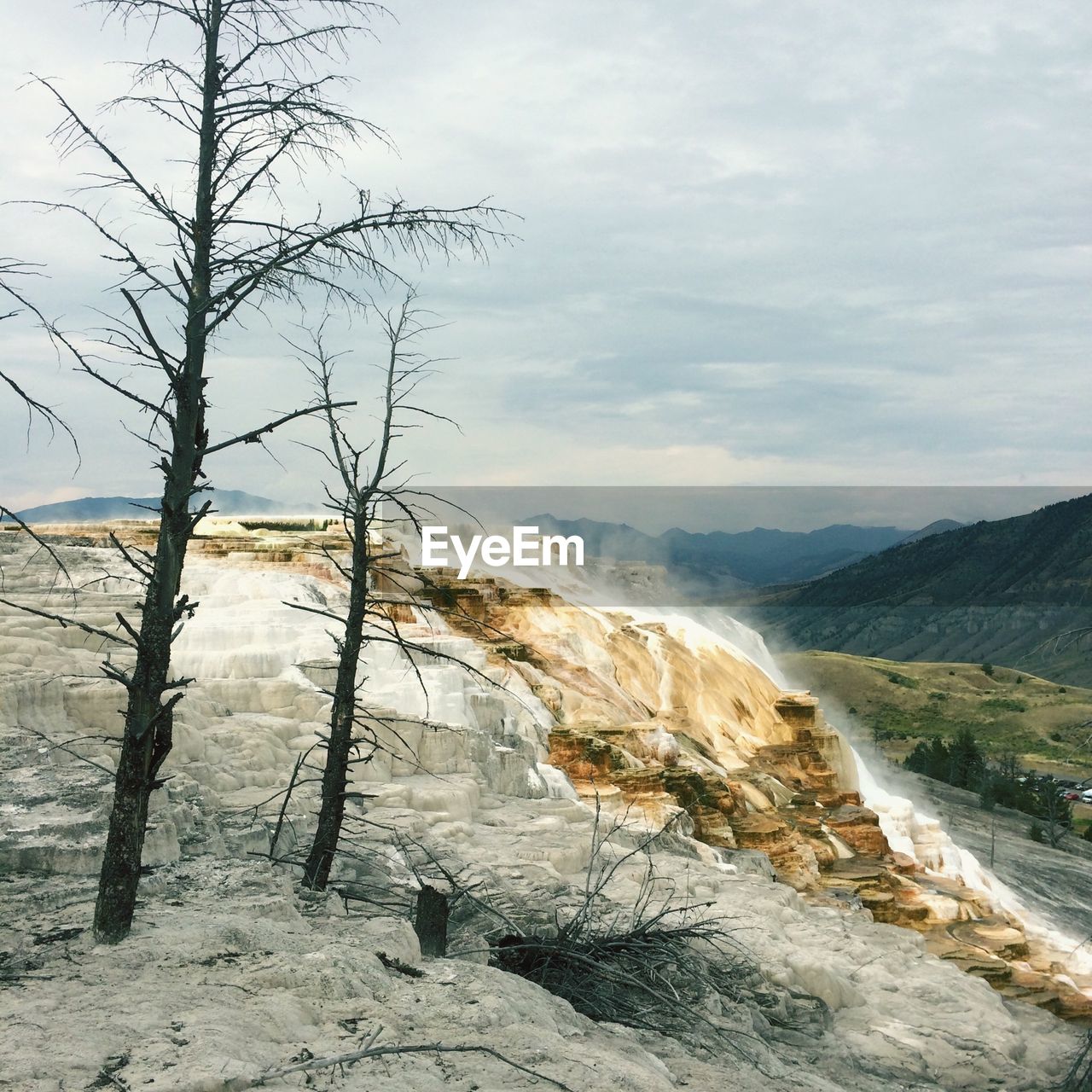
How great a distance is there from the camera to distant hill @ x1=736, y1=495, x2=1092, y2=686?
133 m

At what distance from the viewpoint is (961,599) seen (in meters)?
149

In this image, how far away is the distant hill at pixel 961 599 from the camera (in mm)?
132750

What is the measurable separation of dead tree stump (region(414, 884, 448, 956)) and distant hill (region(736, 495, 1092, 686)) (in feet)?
405

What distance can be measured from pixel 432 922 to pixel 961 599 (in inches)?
6122

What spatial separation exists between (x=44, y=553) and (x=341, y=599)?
22.3 feet

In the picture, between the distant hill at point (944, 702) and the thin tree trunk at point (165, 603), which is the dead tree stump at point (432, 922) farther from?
the distant hill at point (944, 702)

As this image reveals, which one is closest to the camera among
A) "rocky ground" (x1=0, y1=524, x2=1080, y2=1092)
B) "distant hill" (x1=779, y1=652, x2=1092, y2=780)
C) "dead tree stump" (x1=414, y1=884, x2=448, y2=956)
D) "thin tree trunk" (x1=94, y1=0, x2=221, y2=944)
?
"rocky ground" (x1=0, y1=524, x2=1080, y2=1092)

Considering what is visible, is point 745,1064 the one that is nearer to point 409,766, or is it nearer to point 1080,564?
point 409,766

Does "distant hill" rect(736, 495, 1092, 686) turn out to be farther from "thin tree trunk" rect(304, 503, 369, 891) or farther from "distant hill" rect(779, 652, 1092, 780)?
"thin tree trunk" rect(304, 503, 369, 891)

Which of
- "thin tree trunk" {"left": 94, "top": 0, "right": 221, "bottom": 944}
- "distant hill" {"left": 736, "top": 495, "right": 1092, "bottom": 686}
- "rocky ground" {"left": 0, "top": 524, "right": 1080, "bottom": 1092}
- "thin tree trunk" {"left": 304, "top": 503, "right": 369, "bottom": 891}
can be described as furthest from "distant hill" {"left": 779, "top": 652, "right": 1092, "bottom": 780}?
"thin tree trunk" {"left": 94, "top": 0, "right": 221, "bottom": 944}

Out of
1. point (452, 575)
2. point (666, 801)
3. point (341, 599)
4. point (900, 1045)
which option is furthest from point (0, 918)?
point (452, 575)

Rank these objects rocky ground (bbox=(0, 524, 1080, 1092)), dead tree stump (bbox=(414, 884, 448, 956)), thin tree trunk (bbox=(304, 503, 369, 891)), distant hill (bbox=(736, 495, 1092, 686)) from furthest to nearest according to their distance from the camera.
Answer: distant hill (bbox=(736, 495, 1092, 686)), thin tree trunk (bbox=(304, 503, 369, 891)), dead tree stump (bbox=(414, 884, 448, 956)), rocky ground (bbox=(0, 524, 1080, 1092))

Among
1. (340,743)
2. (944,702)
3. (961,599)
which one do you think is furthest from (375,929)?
(961,599)

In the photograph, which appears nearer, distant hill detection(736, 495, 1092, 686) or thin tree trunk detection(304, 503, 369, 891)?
thin tree trunk detection(304, 503, 369, 891)
